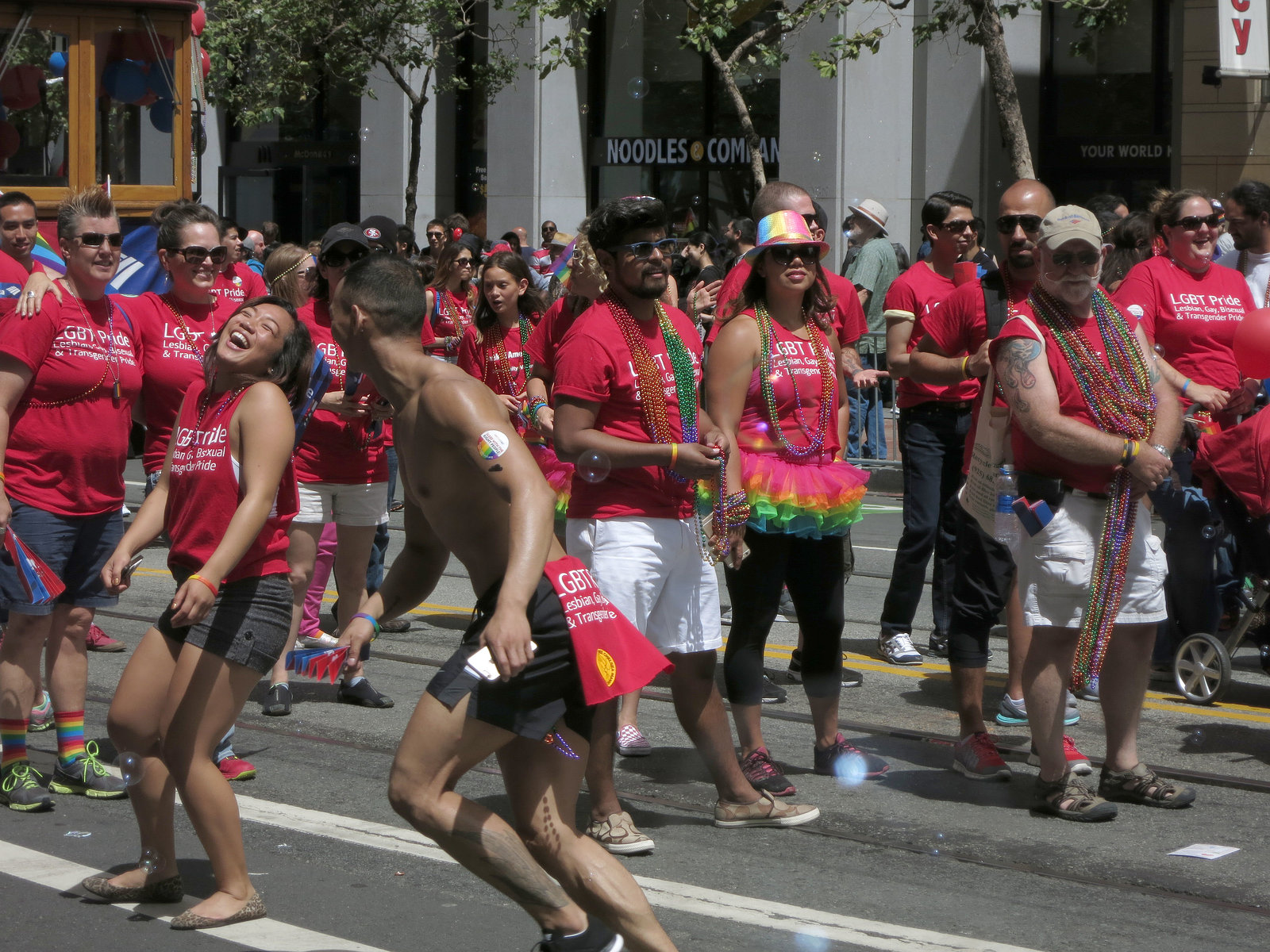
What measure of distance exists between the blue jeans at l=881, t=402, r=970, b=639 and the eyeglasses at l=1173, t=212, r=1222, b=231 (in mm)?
1261

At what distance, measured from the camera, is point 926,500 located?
803cm

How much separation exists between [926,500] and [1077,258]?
2.64m

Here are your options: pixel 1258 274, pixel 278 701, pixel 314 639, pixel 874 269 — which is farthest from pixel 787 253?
pixel 874 269

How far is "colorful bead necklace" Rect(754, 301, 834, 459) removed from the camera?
5.90 meters

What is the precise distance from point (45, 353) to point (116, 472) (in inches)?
19.5

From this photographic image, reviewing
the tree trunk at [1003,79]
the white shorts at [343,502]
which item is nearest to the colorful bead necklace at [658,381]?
the white shorts at [343,502]

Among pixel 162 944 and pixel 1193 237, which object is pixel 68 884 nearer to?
pixel 162 944

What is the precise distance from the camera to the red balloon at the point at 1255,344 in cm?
725

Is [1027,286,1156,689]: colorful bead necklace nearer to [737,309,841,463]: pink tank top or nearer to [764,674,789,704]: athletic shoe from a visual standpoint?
[737,309,841,463]: pink tank top

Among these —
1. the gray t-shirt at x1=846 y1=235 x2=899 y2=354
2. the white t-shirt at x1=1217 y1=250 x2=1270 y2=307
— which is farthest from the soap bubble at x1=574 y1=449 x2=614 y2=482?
the gray t-shirt at x1=846 y1=235 x2=899 y2=354

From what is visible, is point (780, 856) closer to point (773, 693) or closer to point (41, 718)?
point (773, 693)

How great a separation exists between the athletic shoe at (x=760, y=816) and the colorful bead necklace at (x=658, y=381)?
1.09 meters

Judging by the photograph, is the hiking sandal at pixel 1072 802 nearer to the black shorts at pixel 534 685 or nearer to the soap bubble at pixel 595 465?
the soap bubble at pixel 595 465

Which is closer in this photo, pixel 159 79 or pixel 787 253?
pixel 787 253
